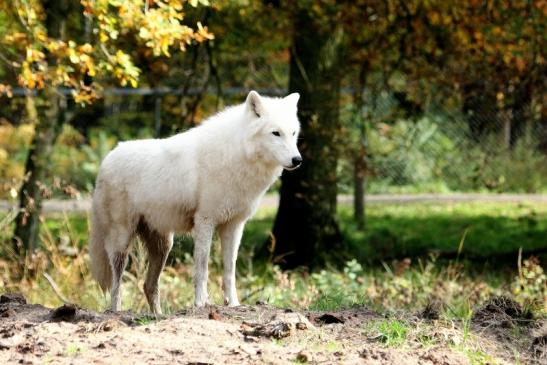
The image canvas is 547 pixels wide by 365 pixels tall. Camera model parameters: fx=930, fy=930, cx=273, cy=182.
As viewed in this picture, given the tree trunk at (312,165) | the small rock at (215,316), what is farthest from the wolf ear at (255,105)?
the tree trunk at (312,165)

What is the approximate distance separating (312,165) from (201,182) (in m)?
6.52

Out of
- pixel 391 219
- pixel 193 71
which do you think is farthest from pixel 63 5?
pixel 391 219

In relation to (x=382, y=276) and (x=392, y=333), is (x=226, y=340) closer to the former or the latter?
(x=392, y=333)

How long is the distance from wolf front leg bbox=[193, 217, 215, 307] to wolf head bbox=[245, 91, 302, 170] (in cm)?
68

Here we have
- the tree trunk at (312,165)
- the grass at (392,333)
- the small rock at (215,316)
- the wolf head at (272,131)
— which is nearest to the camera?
the grass at (392,333)

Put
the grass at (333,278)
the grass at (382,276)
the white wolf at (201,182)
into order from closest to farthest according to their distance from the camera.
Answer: the grass at (382,276)
the white wolf at (201,182)
the grass at (333,278)

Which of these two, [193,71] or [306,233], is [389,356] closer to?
[193,71]

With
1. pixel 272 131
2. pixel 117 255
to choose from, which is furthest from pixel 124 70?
pixel 272 131

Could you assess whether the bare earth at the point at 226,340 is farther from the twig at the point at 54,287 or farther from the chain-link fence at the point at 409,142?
the chain-link fence at the point at 409,142

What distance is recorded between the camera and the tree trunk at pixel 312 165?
1365 centimetres

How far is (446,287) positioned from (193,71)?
478 centimetres

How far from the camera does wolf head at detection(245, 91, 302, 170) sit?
704 centimetres

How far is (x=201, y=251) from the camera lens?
7.29 m

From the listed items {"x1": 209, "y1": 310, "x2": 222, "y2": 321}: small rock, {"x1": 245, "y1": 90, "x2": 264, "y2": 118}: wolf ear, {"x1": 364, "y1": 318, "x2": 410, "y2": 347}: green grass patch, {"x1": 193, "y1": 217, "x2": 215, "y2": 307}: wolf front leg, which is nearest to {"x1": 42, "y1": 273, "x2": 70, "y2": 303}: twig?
{"x1": 193, "y1": 217, "x2": 215, "y2": 307}: wolf front leg
